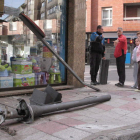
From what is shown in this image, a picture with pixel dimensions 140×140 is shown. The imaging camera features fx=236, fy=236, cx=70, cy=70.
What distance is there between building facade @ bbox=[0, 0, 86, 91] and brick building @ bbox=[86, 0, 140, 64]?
21999 millimetres

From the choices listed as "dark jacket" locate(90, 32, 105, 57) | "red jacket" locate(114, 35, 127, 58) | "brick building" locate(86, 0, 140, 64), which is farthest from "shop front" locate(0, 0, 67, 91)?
"brick building" locate(86, 0, 140, 64)

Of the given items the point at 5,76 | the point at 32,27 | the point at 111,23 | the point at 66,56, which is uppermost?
the point at 111,23

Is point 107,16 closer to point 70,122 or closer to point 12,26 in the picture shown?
point 12,26

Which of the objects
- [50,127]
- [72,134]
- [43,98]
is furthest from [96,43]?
[72,134]

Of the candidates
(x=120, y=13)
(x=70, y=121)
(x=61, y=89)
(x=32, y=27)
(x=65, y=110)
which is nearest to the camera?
(x=70, y=121)

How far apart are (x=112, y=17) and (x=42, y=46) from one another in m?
24.4

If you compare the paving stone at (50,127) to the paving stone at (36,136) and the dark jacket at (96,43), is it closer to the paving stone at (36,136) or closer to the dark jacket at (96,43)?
the paving stone at (36,136)

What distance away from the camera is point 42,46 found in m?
6.68

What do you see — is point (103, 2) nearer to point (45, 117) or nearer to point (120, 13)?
point (120, 13)

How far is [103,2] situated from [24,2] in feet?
81.6

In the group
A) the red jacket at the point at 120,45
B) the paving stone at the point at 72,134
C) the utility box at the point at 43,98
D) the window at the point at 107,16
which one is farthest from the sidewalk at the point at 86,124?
the window at the point at 107,16

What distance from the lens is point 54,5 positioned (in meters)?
7.11

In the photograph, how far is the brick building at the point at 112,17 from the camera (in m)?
28.7

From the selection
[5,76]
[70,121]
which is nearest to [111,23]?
[5,76]
